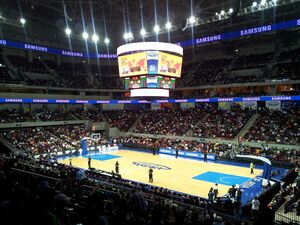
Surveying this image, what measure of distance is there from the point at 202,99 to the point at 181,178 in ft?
64.2

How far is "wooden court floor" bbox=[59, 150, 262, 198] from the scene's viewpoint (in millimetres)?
20469

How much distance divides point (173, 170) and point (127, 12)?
2384cm

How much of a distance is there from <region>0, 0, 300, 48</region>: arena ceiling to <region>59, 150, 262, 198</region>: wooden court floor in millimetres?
17921

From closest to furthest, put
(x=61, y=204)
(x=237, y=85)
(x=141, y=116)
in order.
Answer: (x=61, y=204) → (x=237, y=85) → (x=141, y=116)

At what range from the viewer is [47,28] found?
4712cm

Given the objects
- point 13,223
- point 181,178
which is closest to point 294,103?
point 181,178

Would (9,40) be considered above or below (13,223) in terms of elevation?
above

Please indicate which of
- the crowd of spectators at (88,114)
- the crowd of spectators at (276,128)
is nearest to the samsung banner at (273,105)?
the crowd of spectators at (276,128)

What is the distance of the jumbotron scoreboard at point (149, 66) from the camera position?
85.4ft

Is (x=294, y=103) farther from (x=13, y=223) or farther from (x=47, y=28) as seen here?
(x=47, y=28)

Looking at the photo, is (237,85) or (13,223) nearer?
(13,223)

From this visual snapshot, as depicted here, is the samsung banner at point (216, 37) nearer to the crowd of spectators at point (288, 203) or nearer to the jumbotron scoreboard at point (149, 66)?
the jumbotron scoreboard at point (149, 66)

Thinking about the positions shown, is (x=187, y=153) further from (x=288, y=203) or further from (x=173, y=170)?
(x=288, y=203)

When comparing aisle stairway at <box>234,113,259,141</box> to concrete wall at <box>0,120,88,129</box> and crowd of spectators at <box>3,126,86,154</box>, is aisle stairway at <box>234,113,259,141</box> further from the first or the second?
concrete wall at <box>0,120,88,129</box>
